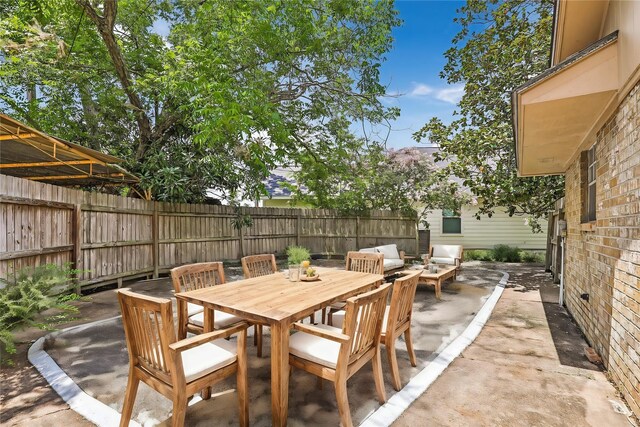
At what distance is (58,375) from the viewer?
296 centimetres

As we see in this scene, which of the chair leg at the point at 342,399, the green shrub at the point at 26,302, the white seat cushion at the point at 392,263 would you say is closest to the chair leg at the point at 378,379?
the chair leg at the point at 342,399

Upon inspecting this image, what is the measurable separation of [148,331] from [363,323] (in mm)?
1462

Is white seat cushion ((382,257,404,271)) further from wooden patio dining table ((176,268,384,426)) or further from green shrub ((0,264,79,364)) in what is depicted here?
green shrub ((0,264,79,364))

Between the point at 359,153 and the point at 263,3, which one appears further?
the point at 359,153

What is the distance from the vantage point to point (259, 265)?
447 cm

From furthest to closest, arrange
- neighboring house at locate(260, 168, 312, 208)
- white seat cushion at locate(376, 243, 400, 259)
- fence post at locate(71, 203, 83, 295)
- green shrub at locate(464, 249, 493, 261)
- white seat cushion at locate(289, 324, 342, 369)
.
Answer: neighboring house at locate(260, 168, 312, 208) < green shrub at locate(464, 249, 493, 261) < white seat cushion at locate(376, 243, 400, 259) < fence post at locate(71, 203, 83, 295) < white seat cushion at locate(289, 324, 342, 369)

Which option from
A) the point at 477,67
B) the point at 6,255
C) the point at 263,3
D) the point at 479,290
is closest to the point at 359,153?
the point at 477,67

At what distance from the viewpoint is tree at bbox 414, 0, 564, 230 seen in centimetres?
776

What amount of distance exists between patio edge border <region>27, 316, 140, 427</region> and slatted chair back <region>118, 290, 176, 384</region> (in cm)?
56

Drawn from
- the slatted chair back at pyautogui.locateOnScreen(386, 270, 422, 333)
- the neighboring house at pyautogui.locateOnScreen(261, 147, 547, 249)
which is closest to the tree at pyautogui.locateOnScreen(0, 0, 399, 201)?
the slatted chair back at pyautogui.locateOnScreen(386, 270, 422, 333)

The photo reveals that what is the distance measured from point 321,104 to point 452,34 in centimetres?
447

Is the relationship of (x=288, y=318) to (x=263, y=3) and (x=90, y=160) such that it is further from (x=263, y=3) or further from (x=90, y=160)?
(x=263, y=3)

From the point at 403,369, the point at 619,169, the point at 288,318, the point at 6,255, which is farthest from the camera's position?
the point at 6,255

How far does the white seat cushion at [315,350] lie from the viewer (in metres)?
2.29
